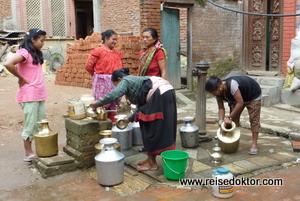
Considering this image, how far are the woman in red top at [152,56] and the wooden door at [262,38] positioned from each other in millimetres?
5402

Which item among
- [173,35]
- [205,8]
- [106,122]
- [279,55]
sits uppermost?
[205,8]

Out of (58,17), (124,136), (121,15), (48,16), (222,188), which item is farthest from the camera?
(58,17)

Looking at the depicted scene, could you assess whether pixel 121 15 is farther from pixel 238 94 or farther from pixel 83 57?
pixel 238 94

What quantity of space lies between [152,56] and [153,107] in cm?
132

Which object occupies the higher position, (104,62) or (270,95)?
(104,62)

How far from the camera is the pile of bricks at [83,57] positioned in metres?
8.96

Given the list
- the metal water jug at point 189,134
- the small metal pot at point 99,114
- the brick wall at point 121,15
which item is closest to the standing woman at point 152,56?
the metal water jug at point 189,134

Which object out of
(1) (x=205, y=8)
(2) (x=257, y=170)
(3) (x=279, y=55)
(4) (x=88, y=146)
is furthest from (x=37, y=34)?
(3) (x=279, y=55)

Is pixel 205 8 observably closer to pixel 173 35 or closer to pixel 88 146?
pixel 173 35

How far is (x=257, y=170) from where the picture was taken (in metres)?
4.37

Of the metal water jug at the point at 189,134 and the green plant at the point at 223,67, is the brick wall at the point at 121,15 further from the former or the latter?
the metal water jug at the point at 189,134

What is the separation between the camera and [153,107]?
13.5 feet

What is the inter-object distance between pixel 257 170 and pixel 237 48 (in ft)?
22.2

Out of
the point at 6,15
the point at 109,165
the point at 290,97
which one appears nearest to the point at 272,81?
the point at 290,97
